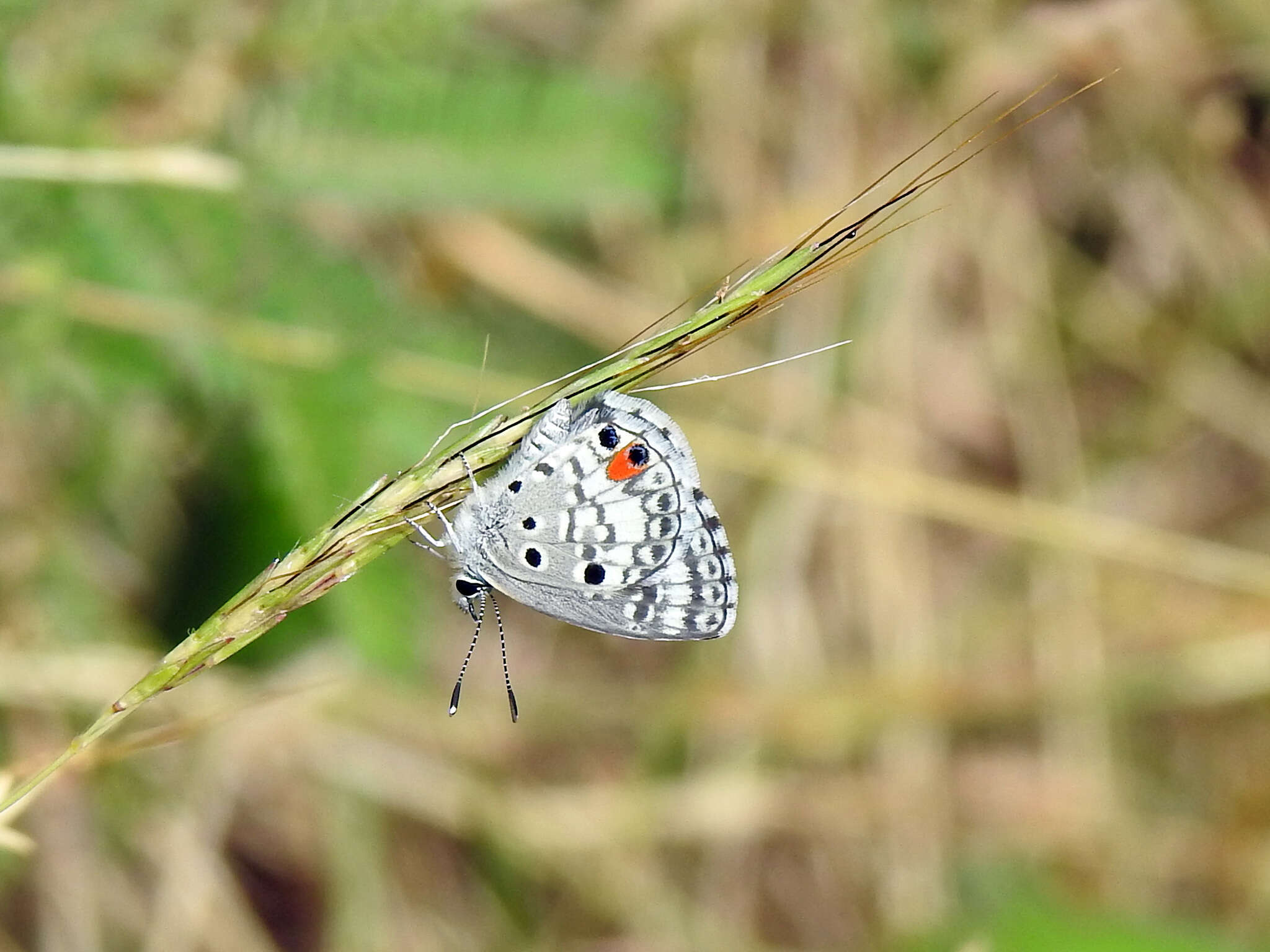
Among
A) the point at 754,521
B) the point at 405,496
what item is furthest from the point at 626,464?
the point at 754,521

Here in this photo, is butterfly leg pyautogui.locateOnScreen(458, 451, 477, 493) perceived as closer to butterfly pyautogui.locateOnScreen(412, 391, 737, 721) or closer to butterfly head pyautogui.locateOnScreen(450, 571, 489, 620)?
butterfly pyautogui.locateOnScreen(412, 391, 737, 721)

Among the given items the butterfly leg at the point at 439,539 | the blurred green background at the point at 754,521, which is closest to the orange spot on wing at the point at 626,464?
the butterfly leg at the point at 439,539

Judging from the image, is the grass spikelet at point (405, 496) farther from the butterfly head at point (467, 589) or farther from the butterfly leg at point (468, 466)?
the butterfly head at point (467, 589)

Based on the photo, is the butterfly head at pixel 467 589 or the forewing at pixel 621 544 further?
the butterfly head at pixel 467 589

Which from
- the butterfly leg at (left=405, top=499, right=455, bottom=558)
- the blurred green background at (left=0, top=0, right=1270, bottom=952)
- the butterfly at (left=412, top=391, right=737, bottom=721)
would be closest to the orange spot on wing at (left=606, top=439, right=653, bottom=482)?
the butterfly at (left=412, top=391, right=737, bottom=721)

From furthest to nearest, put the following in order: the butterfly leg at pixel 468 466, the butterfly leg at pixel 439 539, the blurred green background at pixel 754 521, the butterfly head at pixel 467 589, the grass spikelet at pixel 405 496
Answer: the blurred green background at pixel 754 521 < the butterfly head at pixel 467 589 < the butterfly leg at pixel 439 539 < the butterfly leg at pixel 468 466 < the grass spikelet at pixel 405 496

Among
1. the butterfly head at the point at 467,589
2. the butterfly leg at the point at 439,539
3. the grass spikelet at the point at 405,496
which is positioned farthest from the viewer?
the butterfly head at the point at 467,589
